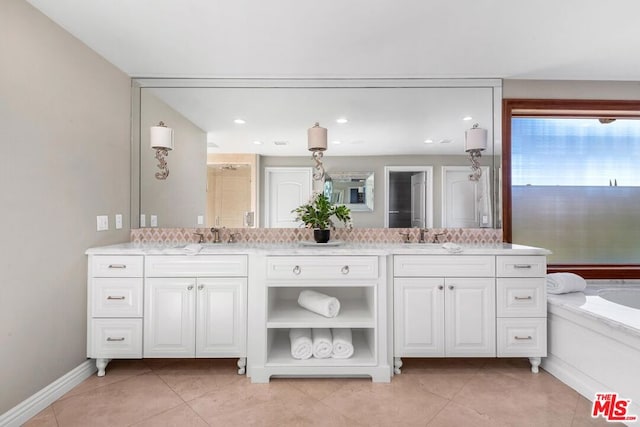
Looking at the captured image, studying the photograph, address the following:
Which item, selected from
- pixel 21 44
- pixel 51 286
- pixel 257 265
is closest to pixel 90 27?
pixel 21 44

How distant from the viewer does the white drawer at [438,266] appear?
2.08m

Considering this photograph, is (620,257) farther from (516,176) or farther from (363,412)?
(363,412)

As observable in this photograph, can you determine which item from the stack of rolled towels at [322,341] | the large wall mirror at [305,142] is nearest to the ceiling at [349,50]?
the large wall mirror at [305,142]

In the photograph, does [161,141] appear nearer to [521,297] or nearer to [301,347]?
[301,347]

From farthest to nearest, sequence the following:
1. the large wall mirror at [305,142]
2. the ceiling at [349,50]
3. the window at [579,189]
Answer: the window at [579,189], the large wall mirror at [305,142], the ceiling at [349,50]

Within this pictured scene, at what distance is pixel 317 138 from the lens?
246 centimetres

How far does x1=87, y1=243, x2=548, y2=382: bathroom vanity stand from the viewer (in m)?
2.01

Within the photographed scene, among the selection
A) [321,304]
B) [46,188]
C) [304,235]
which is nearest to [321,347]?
[321,304]

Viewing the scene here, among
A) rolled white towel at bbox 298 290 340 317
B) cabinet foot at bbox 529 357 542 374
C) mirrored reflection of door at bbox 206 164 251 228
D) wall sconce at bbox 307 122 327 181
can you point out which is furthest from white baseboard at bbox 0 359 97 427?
cabinet foot at bbox 529 357 542 374

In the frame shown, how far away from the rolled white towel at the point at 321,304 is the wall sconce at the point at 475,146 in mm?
1542

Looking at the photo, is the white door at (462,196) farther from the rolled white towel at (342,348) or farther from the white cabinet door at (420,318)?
the rolled white towel at (342,348)

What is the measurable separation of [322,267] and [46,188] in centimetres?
170

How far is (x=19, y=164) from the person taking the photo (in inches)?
64.1

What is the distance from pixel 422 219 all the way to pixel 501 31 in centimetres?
137
